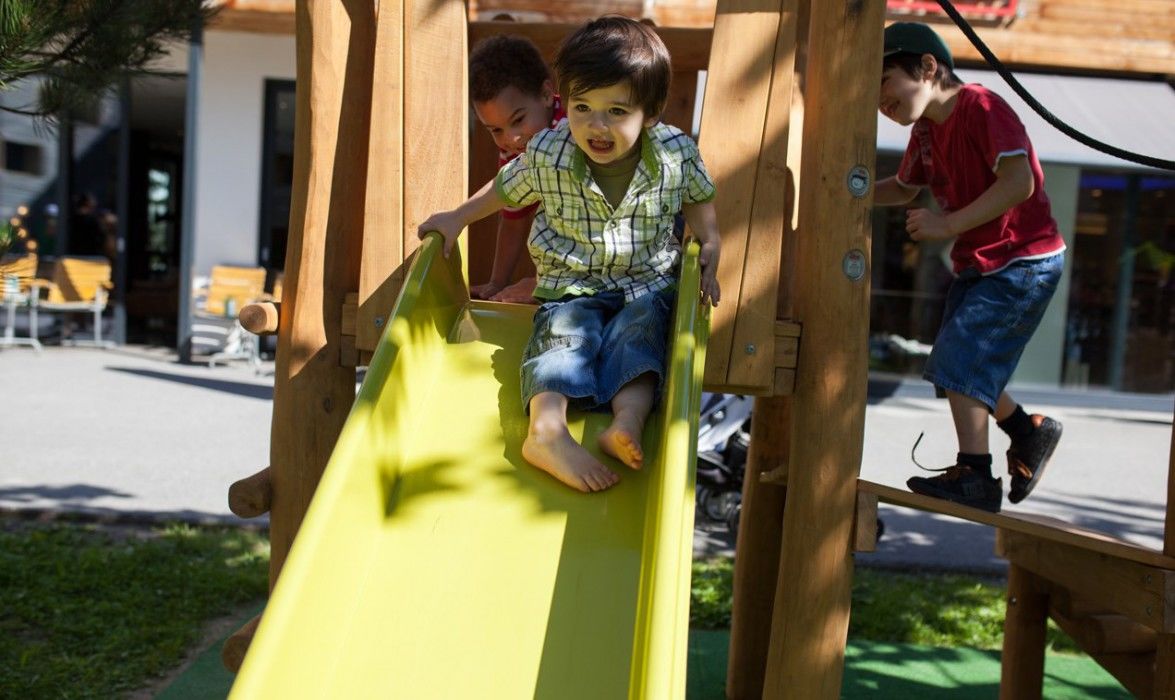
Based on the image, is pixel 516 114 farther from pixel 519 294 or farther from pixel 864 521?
pixel 864 521

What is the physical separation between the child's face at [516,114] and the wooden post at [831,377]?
1.27 m

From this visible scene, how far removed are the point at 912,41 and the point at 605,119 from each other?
48.3 inches

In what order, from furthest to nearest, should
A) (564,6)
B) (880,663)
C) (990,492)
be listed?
(564,6)
(880,663)
(990,492)

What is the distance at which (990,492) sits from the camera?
3.46 m

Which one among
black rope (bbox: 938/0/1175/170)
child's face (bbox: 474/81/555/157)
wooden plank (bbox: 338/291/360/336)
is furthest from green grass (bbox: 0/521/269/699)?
black rope (bbox: 938/0/1175/170)

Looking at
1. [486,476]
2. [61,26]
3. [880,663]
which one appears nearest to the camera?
[486,476]

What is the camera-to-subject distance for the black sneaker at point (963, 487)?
334 centimetres

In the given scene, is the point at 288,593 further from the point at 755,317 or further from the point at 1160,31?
the point at 1160,31

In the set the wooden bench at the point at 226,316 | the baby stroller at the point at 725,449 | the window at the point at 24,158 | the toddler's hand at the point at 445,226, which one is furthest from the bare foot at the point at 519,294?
the window at the point at 24,158

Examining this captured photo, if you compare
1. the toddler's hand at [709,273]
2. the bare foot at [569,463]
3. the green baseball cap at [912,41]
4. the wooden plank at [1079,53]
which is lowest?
the bare foot at [569,463]

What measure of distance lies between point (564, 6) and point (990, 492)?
962 cm

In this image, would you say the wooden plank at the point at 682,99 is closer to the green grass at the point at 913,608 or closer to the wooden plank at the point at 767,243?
the wooden plank at the point at 767,243

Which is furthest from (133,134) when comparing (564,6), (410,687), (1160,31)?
(410,687)

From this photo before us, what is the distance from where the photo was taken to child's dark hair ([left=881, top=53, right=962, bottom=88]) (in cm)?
355
